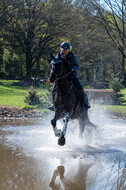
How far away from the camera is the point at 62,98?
7.49m

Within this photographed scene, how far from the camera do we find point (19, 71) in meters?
55.2

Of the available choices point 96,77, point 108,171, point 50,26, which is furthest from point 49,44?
point 108,171

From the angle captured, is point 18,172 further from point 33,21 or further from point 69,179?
point 33,21

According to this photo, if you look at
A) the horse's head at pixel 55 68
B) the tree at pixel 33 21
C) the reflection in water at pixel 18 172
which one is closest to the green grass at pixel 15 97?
the horse's head at pixel 55 68

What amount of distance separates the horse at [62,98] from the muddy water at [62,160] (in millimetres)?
662

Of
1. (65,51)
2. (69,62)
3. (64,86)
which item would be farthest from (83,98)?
(65,51)

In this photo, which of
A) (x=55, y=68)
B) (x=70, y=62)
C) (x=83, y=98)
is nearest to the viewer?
(x=55, y=68)

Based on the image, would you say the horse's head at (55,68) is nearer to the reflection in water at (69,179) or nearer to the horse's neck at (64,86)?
the horse's neck at (64,86)

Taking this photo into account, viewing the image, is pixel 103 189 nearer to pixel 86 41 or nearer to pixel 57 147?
pixel 57 147

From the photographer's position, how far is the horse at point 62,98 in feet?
22.8

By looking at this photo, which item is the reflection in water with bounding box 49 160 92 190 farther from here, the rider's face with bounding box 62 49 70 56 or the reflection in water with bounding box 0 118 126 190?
the rider's face with bounding box 62 49 70 56

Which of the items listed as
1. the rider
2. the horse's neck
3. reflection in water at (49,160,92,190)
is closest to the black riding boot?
the rider

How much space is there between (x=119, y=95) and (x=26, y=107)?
334 inches

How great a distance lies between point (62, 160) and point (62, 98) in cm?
171
